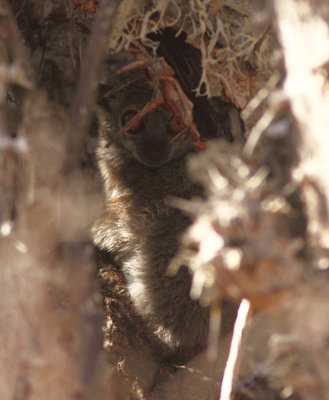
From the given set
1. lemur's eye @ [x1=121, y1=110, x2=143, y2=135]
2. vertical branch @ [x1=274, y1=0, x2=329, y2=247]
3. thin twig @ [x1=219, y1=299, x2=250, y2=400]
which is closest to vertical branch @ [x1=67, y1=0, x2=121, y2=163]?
vertical branch @ [x1=274, y1=0, x2=329, y2=247]

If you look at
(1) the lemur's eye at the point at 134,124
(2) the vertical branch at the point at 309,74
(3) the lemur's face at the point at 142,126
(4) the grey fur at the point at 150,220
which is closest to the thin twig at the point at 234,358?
(2) the vertical branch at the point at 309,74

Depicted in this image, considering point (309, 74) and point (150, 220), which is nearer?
point (309, 74)

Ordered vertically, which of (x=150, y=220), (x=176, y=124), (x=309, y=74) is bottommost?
(x=150, y=220)

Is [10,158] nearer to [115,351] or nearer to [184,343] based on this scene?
[115,351]

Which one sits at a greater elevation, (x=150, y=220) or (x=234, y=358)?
(x=234, y=358)

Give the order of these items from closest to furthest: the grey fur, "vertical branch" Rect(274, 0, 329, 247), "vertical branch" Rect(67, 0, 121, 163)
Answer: "vertical branch" Rect(274, 0, 329, 247) < "vertical branch" Rect(67, 0, 121, 163) < the grey fur

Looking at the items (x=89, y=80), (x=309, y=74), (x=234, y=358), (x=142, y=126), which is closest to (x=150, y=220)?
(x=142, y=126)

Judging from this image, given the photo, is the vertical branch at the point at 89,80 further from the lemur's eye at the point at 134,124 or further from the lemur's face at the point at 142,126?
the lemur's eye at the point at 134,124

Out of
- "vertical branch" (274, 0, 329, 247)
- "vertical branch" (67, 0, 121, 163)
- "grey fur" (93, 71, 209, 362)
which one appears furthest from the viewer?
"grey fur" (93, 71, 209, 362)

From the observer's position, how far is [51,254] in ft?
3.35

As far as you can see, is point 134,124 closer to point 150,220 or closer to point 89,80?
point 150,220

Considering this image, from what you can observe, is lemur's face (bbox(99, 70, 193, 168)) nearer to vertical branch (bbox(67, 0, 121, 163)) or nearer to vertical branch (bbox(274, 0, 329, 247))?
vertical branch (bbox(67, 0, 121, 163))

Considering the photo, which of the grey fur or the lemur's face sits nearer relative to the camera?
the grey fur

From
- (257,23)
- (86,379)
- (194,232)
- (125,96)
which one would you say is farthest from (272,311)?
(125,96)
